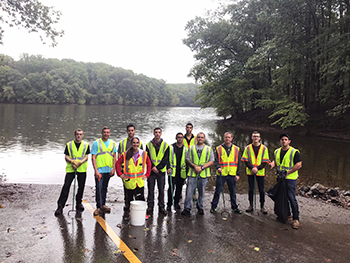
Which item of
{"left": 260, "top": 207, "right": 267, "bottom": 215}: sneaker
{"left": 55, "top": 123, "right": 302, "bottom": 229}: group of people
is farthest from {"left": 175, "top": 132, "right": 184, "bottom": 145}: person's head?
{"left": 260, "top": 207, "right": 267, "bottom": 215}: sneaker

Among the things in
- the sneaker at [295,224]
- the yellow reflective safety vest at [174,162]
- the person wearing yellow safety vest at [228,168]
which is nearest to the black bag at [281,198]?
the sneaker at [295,224]

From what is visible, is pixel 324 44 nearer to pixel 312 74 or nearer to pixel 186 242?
pixel 312 74

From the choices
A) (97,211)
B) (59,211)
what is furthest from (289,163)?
(59,211)

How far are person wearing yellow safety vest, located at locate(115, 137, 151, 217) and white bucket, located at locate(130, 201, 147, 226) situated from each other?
28.9 inches

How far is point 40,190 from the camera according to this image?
329 inches

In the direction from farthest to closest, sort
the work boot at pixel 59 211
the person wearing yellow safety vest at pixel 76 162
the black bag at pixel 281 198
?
the person wearing yellow safety vest at pixel 76 162 < the black bag at pixel 281 198 < the work boot at pixel 59 211

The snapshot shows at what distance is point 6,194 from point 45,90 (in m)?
112

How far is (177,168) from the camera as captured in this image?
7.45 meters

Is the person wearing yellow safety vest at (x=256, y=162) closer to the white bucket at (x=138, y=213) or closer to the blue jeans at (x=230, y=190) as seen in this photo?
the blue jeans at (x=230, y=190)

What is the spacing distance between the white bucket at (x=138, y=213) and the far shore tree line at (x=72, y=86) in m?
95.7

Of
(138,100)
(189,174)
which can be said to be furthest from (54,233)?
(138,100)

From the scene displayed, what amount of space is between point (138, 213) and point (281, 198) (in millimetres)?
3325

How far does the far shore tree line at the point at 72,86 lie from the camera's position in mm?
103750

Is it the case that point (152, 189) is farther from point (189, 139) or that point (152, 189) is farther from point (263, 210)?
point (263, 210)
